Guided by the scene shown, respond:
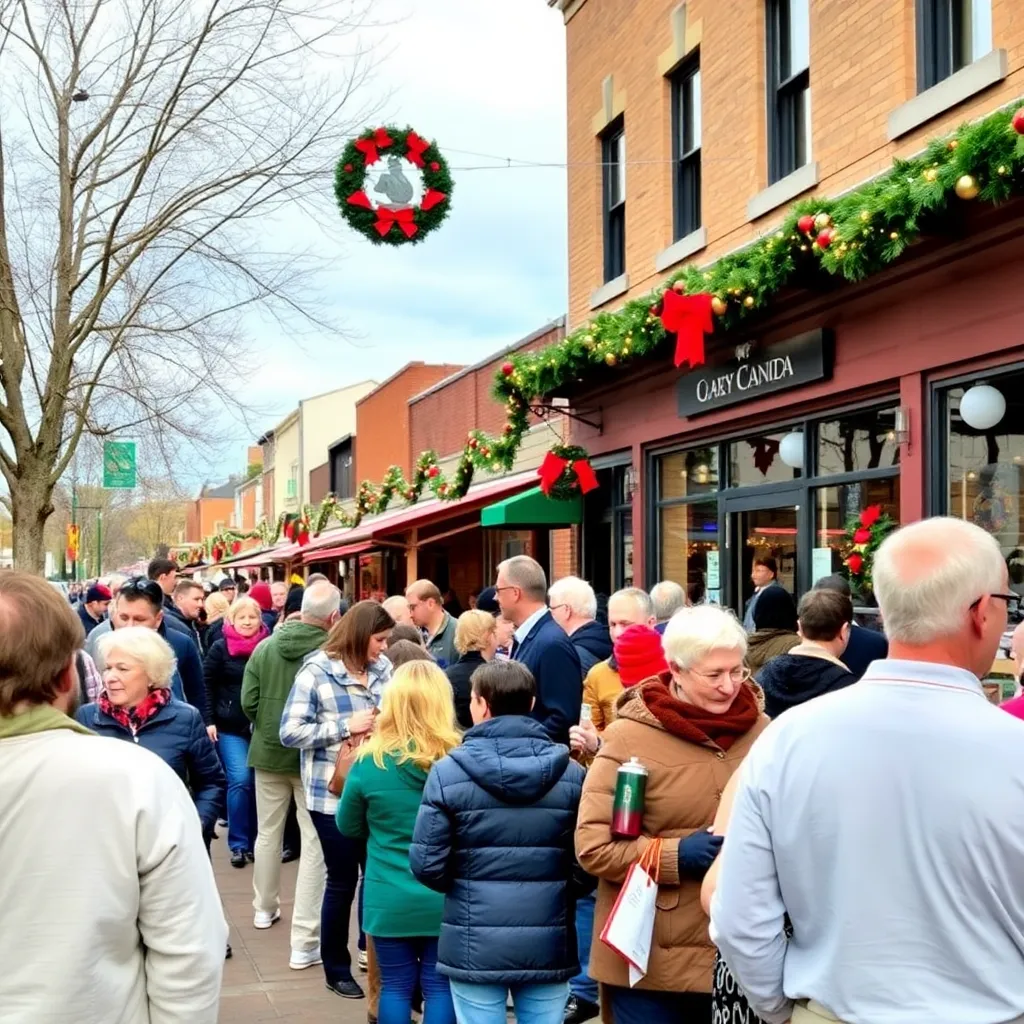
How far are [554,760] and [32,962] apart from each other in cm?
206

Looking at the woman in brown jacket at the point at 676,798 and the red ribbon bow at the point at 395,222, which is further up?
the red ribbon bow at the point at 395,222

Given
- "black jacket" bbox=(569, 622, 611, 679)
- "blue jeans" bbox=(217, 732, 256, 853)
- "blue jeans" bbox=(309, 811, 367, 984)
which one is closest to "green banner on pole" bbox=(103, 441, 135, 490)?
"blue jeans" bbox=(217, 732, 256, 853)

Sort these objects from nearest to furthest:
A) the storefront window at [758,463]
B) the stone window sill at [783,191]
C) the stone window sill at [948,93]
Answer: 1. the stone window sill at [948,93]
2. the stone window sill at [783,191]
3. the storefront window at [758,463]

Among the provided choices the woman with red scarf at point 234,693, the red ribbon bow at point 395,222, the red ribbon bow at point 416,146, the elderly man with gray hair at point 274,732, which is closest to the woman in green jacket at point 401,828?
the elderly man with gray hair at point 274,732

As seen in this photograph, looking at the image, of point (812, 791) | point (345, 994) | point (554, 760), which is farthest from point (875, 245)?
point (812, 791)

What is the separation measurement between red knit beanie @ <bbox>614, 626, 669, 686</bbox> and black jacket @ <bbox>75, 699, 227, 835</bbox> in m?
1.90

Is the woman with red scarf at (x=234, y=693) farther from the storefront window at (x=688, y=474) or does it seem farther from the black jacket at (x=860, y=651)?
the storefront window at (x=688, y=474)

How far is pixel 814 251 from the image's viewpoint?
8.21 m

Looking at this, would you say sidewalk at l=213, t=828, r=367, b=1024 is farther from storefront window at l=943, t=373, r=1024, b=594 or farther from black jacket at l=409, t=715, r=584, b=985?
storefront window at l=943, t=373, r=1024, b=594

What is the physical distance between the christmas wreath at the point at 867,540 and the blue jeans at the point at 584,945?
3.41 meters

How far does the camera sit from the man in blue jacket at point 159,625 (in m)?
7.34

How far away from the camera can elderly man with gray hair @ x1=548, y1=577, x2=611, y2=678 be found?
688cm

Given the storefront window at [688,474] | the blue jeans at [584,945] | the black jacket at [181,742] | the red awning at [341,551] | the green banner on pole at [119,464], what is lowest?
the blue jeans at [584,945]

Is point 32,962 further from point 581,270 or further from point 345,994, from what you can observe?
point 581,270
